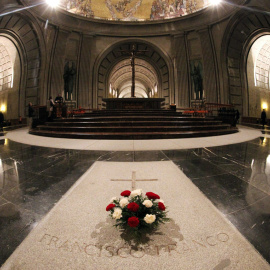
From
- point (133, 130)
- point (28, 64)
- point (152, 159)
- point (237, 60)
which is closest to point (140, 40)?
point (237, 60)

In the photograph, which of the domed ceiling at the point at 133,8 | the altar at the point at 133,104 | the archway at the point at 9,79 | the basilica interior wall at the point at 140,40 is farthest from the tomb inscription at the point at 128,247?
the domed ceiling at the point at 133,8

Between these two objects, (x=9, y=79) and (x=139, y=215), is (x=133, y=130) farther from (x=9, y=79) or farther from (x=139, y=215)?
(x=9, y=79)

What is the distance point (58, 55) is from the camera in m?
15.1

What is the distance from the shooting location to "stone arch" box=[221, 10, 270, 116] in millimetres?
13367

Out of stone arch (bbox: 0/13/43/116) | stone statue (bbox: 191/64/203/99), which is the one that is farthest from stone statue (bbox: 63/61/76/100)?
stone statue (bbox: 191/64/203/99)

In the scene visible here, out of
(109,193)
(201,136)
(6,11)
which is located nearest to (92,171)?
(109,193)

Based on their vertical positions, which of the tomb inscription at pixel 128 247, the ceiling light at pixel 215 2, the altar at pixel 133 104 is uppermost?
the ceiling light at pixel 215 2

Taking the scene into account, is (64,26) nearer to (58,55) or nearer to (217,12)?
(58,55)

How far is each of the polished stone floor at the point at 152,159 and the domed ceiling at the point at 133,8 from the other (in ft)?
59.2

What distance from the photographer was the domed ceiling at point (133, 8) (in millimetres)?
15599

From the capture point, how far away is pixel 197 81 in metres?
15.8

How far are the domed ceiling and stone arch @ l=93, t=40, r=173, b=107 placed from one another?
297cm

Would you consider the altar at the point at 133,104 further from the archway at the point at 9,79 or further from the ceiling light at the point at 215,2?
the ceiling light at the point at 215,2

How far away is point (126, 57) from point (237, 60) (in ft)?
36.5
